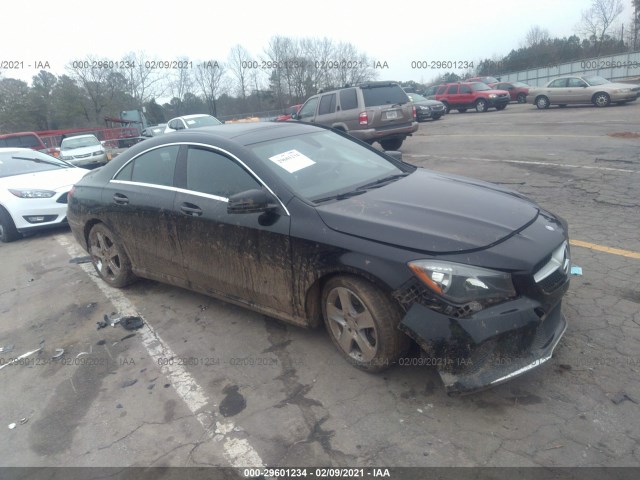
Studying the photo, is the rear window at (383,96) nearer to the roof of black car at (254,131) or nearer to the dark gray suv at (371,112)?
A: the dark gray suv at (371,112)

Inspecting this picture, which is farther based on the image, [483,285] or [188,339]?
[188,339]

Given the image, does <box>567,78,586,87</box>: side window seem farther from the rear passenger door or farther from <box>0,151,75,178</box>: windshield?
the rear passenger door

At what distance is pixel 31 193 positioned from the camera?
7707 mm

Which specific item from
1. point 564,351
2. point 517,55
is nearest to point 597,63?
point 517,55

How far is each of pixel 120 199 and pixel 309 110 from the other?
920 centimetres

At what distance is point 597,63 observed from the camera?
39188 millimetres

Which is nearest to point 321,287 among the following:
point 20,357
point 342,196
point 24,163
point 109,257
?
point 342,196

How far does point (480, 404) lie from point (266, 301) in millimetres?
1679

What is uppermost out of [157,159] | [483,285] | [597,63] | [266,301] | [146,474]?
[597,63]

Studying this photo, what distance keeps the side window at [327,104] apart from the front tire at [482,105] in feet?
50.3

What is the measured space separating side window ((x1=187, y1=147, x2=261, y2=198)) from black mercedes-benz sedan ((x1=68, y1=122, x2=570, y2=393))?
0.01 metres

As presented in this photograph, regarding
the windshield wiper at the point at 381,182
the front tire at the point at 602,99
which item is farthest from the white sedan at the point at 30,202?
the front tire at the point at 602,99

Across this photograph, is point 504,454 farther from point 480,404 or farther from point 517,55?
point 517,55

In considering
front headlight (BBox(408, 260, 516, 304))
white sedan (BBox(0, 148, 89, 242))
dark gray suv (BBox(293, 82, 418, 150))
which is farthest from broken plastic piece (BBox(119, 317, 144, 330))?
dark gray suv (BBox(293, 82, 418, 150))
